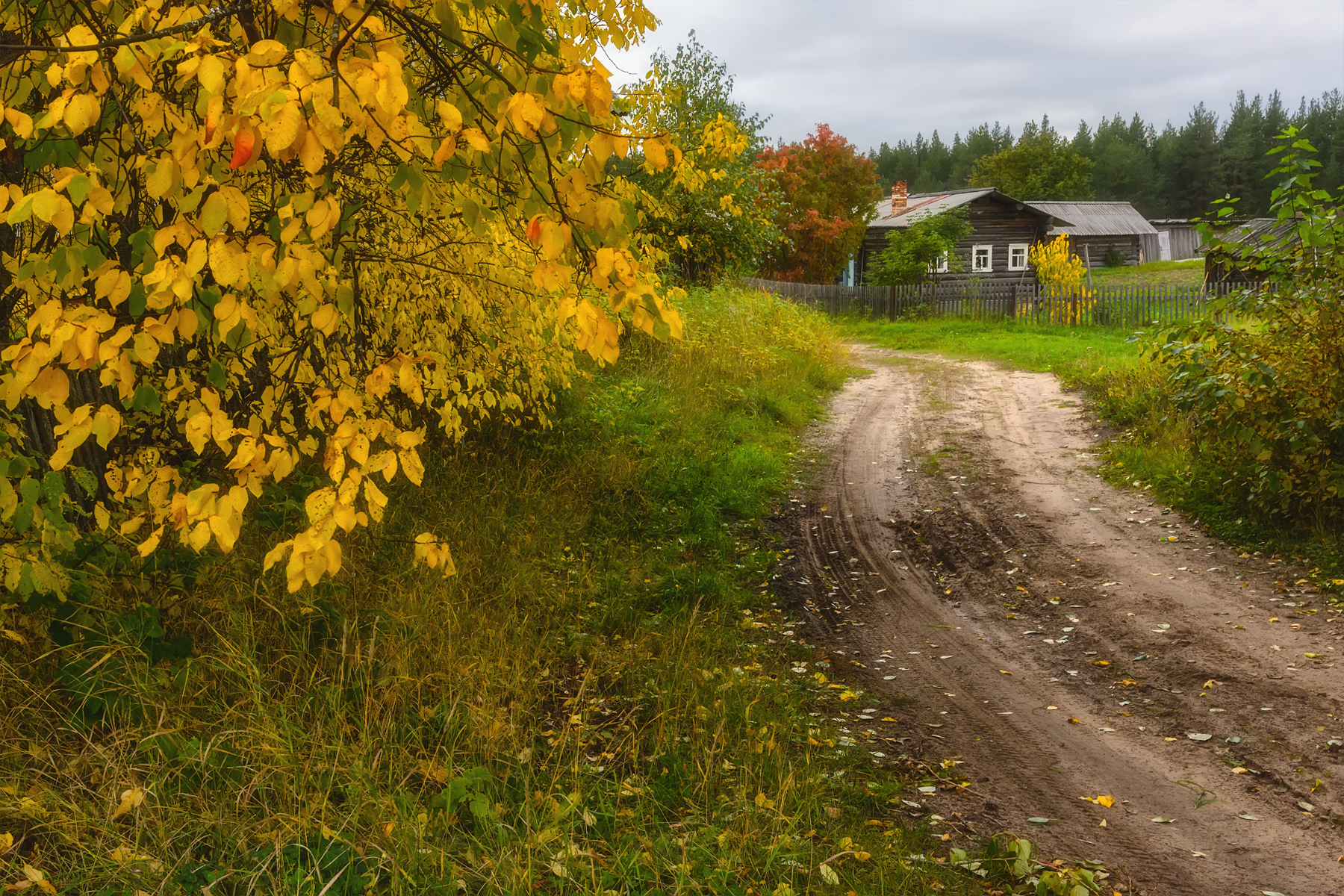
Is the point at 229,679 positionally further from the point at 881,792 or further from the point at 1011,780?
the point at 1011,780

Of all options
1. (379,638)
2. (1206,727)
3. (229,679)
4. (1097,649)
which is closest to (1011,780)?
(1206,727)

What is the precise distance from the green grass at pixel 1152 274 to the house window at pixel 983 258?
14.7ft

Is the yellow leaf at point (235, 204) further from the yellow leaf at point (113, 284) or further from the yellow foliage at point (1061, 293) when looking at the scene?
the yellow foliage at point (1061, 293)

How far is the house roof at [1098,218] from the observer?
53.2 metres

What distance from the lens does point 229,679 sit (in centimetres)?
363

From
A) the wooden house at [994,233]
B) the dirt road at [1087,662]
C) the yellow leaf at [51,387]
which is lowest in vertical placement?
the dirt road at [1087,662]

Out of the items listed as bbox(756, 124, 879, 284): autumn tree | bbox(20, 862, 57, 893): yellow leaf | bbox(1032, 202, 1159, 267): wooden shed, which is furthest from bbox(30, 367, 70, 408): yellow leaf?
bbox(1032, 202, 1159, 267): wooden shed

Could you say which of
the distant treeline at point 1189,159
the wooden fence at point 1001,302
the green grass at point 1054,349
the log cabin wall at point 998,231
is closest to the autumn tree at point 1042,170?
the distant treeline at point 1189,159

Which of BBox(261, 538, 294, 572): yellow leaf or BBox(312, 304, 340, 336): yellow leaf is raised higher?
BBox(312, 304, 340, 336): yellow leaf

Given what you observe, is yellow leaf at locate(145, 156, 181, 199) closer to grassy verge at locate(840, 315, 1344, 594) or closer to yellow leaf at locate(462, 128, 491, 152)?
yellow leaf at locate(462, 128, 491, 152)

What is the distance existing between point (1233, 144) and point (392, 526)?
4206 inches

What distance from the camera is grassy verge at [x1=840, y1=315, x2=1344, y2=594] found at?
6.63 metres

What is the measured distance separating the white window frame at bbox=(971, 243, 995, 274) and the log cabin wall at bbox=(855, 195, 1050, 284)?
56mm

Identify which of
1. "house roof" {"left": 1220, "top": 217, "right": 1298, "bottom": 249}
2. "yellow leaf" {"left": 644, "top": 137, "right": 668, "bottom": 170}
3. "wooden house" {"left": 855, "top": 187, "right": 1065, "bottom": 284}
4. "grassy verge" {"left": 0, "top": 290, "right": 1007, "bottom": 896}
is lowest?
"grassy verge" {"left": 0, "top": 290, "right": 1007, "bottom": 896}
